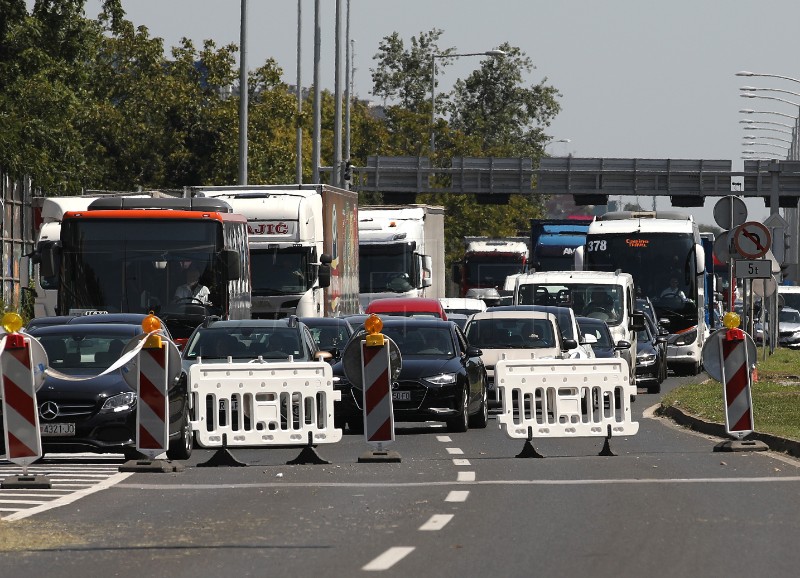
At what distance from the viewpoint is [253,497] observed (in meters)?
15.5

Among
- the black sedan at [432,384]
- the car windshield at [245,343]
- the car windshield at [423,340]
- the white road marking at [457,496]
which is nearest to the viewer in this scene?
the white road marking at [457,496]

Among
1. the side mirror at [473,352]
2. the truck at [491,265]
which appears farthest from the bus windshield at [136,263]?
the truck at [491,265]

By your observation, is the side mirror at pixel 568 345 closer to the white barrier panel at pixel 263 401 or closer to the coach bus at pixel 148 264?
the coach bus at pixel 148 264

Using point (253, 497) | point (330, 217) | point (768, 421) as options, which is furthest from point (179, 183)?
point (253, 497)

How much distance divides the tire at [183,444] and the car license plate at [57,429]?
993 millimetres

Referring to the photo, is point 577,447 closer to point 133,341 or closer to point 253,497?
point 133,341

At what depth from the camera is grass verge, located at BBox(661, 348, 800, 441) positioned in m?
23.6

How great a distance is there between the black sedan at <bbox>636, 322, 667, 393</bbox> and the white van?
52cm

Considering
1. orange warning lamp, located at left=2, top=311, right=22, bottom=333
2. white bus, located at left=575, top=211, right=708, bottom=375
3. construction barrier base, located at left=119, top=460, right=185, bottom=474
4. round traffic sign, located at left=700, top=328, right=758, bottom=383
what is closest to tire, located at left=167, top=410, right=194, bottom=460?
construction barrier base, located at left=119, top=460, right=185, bottom=474

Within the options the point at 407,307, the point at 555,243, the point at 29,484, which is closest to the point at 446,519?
the point at 29,484

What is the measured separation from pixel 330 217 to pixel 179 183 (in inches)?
1077

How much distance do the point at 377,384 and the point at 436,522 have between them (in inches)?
234

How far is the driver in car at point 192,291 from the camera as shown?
29141mm

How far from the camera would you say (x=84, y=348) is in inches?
850
